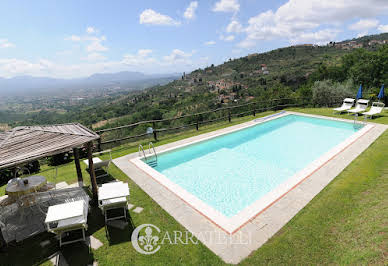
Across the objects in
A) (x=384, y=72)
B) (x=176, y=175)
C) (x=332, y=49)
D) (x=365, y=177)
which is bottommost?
(x=176, y=175)

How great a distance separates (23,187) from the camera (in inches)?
166

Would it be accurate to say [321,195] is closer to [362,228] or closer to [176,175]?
[362,228]

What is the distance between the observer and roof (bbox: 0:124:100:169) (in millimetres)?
3439

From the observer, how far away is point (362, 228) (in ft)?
11.4

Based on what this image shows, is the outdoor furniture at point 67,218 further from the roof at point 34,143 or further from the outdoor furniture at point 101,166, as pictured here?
the outdoor furniture at point 101,166

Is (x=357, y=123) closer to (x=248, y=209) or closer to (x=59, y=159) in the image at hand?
(x=248, y=209)

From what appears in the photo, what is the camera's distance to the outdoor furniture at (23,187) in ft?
13.4

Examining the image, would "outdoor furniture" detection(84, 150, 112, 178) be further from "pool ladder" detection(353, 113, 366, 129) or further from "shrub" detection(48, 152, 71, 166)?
"pool ladder" detection(353, 113, 366, 129)

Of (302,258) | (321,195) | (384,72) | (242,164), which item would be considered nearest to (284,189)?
(321,195)

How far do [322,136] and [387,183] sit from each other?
5568 mm

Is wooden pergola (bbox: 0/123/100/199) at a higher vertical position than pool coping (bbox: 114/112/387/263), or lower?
higher

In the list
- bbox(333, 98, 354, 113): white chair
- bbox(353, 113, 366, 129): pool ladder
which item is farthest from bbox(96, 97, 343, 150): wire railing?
bbox(353, 113, 366, 129): pool ladder

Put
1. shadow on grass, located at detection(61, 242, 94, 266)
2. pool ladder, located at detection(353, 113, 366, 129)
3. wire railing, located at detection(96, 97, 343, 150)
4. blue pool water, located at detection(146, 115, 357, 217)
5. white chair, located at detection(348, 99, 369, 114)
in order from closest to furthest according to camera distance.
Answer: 1. shadow on grass, located at detection(61, 242, 94, 266)
2. blue pool water, located at detection(146, 115, 357, 217)
3. wire railing, located at detection(96, 97, 343, 150)
4. pool ladder, located at detection(353, 113, 366, 129)
5. white chair, located at detection(348, 99, 369, 114)

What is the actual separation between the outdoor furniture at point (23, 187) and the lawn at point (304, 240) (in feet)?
3.21
